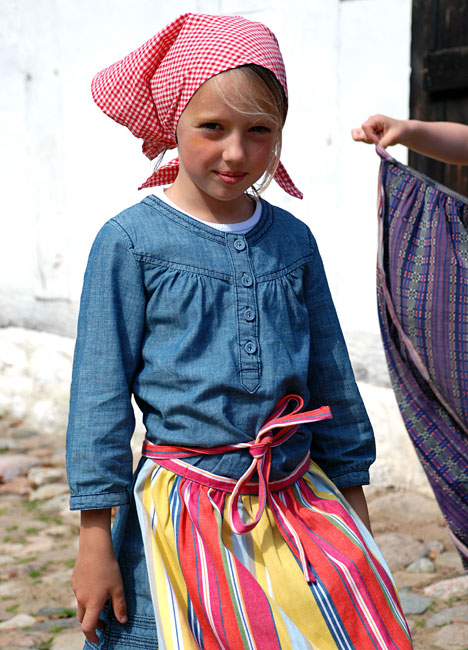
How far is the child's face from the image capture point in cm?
136

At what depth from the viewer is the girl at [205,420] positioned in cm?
133

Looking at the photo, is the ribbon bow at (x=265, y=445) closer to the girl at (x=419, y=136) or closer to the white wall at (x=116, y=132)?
the girl at (x=419, y=136)

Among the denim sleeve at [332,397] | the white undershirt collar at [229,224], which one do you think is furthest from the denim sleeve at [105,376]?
the denim sleeve at [332,397]

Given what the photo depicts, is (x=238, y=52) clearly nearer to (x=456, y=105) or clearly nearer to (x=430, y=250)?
(x=430, y=250)

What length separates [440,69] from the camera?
3445 millimetres

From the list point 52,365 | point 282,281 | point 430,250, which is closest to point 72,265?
point 52,365

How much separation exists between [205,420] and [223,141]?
0.47m

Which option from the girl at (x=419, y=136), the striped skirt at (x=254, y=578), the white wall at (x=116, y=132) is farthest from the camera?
the white wall at (x=116, y=132)

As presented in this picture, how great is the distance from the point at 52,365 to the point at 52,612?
208 centimetres

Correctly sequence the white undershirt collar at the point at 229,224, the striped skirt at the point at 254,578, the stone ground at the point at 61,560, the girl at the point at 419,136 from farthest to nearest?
1. the stone ground at the point at 61,560
2. the girl at the point at 419,136
3. the white undershirt collar at the point at 229,224
4. the striped skirt at the point at 254,578

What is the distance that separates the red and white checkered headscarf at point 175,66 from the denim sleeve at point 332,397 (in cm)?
37

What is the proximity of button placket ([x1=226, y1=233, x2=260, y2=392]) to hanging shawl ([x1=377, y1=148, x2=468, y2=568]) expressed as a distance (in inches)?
28.9

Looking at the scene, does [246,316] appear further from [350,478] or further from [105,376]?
[350,478]

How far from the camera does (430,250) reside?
2049mm
